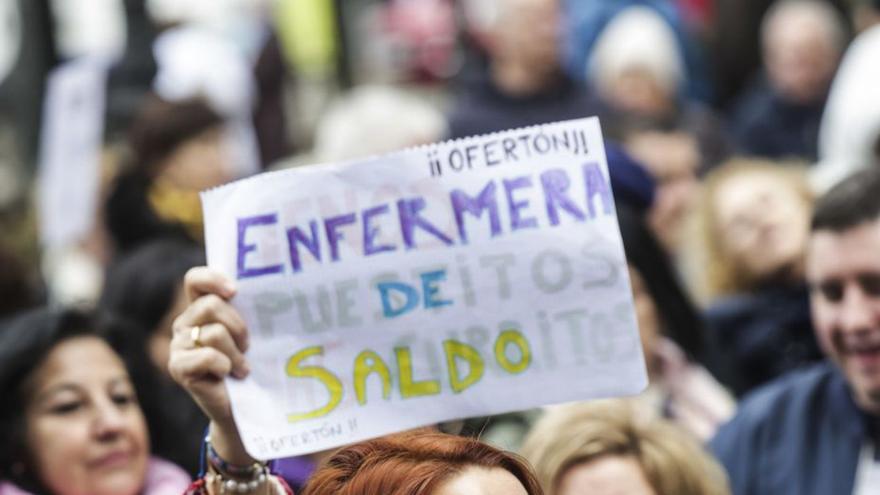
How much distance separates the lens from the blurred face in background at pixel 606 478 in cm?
375

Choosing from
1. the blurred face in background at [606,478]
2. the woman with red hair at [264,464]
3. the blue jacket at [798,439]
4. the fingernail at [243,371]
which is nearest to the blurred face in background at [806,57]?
the blue jacket at [798,439]

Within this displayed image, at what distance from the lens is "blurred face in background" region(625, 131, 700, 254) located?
6.81 metres

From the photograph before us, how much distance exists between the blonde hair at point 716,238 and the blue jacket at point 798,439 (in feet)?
4.33

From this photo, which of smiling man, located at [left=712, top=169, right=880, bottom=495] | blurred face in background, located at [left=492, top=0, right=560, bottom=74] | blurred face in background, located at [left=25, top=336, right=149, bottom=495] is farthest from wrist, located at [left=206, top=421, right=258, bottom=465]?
blurred face in background, located at [left=492, top=0, right=560, bottom=74]

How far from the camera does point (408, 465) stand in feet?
9.07

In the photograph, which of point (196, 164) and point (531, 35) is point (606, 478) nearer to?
point (196, 164)

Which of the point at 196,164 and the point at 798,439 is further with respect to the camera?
the point at 196,164

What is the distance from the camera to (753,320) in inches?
216

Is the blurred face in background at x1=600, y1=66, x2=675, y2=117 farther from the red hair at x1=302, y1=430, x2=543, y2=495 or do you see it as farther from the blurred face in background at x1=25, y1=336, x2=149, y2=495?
the red hair at x1=302, y1=430, x2=543, y2=495

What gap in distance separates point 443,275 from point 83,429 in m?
1.15

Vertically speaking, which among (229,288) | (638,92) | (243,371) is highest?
(229,288)

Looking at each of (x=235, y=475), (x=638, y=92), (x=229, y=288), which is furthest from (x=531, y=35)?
(x=235, y=475)

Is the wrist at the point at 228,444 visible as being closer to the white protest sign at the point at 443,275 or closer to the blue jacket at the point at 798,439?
the white protest sign at the point at 443,275

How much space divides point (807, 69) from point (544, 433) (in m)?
5.35
